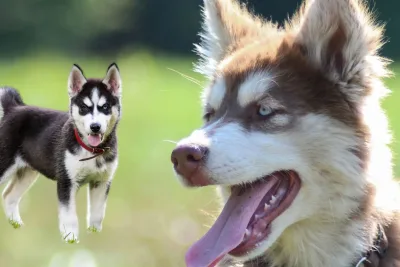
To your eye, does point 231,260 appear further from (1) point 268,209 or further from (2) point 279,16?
(2) point 279,16

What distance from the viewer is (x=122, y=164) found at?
5.60 meters

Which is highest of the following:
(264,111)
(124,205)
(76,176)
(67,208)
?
(264,111)

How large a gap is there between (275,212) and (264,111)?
457mm

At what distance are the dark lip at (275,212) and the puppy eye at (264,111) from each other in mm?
284

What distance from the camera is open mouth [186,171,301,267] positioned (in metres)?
3.36

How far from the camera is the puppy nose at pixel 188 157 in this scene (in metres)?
3.21

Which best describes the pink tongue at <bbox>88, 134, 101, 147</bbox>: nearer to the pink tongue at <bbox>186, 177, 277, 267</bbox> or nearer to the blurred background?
the pink tongue at <bbox>186, 177, 277, 267</bbox>

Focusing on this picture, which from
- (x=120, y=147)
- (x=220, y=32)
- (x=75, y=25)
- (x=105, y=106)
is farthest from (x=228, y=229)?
(x=75, y=25)

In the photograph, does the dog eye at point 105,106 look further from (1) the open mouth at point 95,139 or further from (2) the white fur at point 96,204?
(2) the white fur at point 96,204

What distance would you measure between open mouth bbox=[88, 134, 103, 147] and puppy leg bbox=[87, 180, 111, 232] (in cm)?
17

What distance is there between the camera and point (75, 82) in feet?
8.51

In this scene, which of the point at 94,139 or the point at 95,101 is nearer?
the point at 95,101

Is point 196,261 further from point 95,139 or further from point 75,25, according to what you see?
point 75,25

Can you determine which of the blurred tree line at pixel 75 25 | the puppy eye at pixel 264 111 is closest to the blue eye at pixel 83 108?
the puppy eye at pixel 264 111
